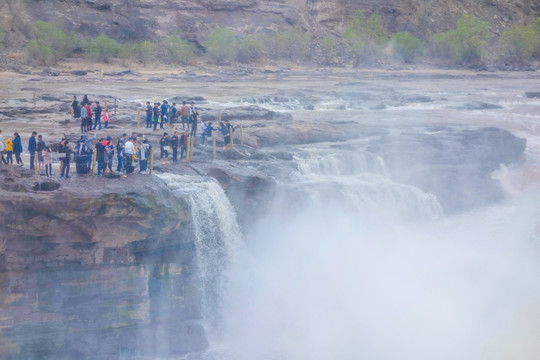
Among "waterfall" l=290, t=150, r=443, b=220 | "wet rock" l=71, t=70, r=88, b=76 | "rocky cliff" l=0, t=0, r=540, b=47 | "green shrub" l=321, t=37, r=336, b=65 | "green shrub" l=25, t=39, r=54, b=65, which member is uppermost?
"rocky cliff" l=0, t=0, r=540, b=47

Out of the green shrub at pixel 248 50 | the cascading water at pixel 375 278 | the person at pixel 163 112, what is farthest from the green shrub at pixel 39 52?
the cascading water at pixel 375 278

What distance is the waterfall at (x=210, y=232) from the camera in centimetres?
1923

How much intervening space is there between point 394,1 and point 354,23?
14.7 m

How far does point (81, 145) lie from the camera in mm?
18812

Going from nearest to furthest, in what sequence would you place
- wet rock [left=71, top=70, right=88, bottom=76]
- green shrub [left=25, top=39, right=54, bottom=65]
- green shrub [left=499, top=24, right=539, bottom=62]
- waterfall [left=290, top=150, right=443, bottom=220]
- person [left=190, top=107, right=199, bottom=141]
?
waterfall [left=290, top=150, right=443, bottom=220] → person [left=190, top=107, right=199, bottom=141] → wet rock [left=71, top=70, right=88, bottom=76] → green shrub [left=25, top=39, right=54, bottom=65] → green shrub [left=499, top=24, right=539, bottom=62]

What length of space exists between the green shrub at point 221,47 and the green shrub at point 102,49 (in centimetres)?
1015

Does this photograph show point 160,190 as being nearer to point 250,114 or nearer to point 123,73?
point 250,114

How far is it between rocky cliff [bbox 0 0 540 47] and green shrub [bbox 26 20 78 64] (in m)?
2.29

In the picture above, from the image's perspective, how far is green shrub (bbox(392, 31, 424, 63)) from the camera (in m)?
81.5

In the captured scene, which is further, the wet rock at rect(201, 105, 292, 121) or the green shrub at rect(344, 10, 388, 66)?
the green shrub at rect(344, 10, 388, 66)

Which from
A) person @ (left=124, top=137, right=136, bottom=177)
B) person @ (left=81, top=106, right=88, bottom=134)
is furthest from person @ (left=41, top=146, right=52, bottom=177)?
person @ (left=81, top=106, right=88, bottom=134)

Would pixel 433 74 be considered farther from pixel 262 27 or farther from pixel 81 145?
pixel 81 145

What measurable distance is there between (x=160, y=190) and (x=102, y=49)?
168 feet

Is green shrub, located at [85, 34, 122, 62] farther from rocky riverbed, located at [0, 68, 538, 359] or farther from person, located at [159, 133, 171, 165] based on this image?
person, located at [159, 133, 171, 165]
